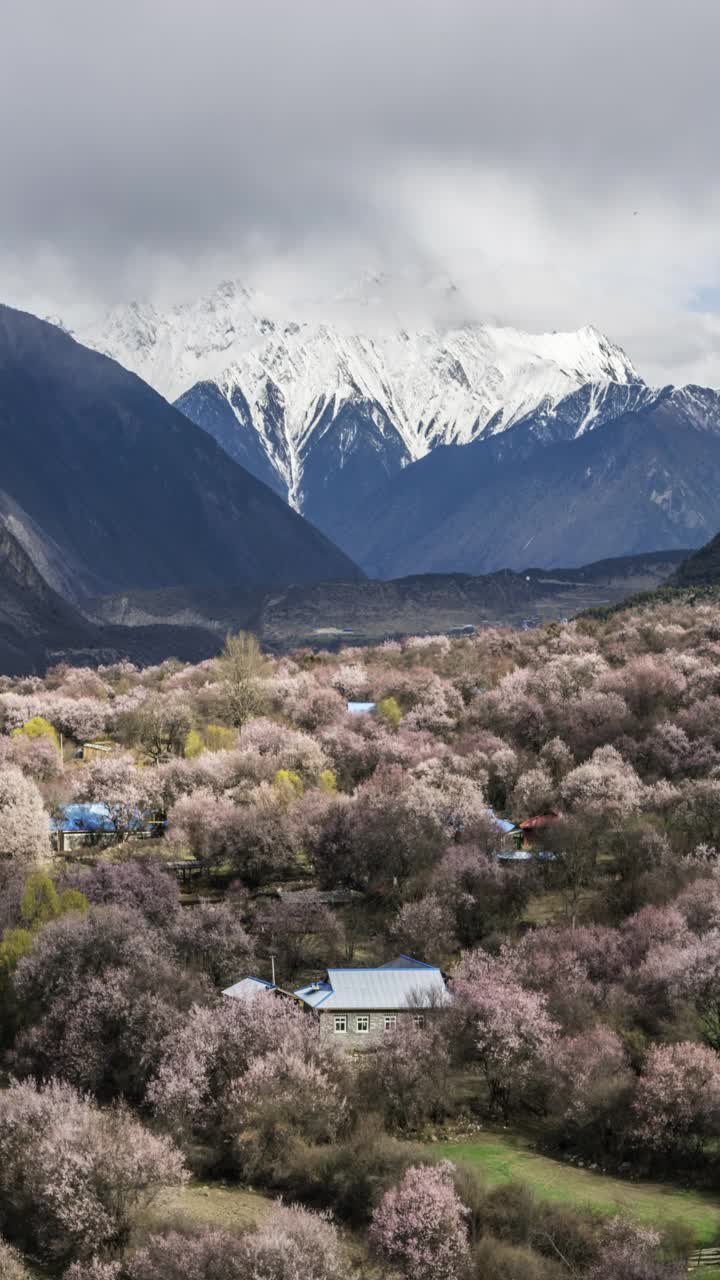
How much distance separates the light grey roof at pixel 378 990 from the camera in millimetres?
48188

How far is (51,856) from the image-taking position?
6894 centimetres

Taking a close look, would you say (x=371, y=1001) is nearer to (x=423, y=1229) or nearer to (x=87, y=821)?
(x=423, y=1229)

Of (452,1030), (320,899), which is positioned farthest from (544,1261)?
(320,899)

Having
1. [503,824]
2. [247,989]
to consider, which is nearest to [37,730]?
[503,824]

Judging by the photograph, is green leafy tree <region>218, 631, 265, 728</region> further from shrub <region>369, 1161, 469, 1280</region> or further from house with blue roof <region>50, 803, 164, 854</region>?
shrub <region>369, 1161, 469, 1280</region>

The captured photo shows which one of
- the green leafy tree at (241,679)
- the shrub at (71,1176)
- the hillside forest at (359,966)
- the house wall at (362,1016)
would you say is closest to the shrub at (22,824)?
the hillside forest at (359,966)

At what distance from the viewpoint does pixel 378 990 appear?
49406 mm

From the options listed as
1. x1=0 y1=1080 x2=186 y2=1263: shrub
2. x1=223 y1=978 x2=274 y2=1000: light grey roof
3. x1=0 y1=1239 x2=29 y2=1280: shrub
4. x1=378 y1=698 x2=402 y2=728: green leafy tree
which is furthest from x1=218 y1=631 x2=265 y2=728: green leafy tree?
x1=0 y1=1239 x2=29 y2=1280: shrub

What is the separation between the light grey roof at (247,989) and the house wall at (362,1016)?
2.22 m

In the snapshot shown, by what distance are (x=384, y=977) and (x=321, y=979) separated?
386 centimetres

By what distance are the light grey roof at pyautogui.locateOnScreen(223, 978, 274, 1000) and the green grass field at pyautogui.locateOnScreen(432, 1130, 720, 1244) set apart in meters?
9.16

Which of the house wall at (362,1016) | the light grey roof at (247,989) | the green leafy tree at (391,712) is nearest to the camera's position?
the house wall at (362,1016)

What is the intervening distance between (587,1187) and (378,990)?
39.1 ft

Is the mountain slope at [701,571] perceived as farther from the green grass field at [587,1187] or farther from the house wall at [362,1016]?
the green grass field at [587,1187]
